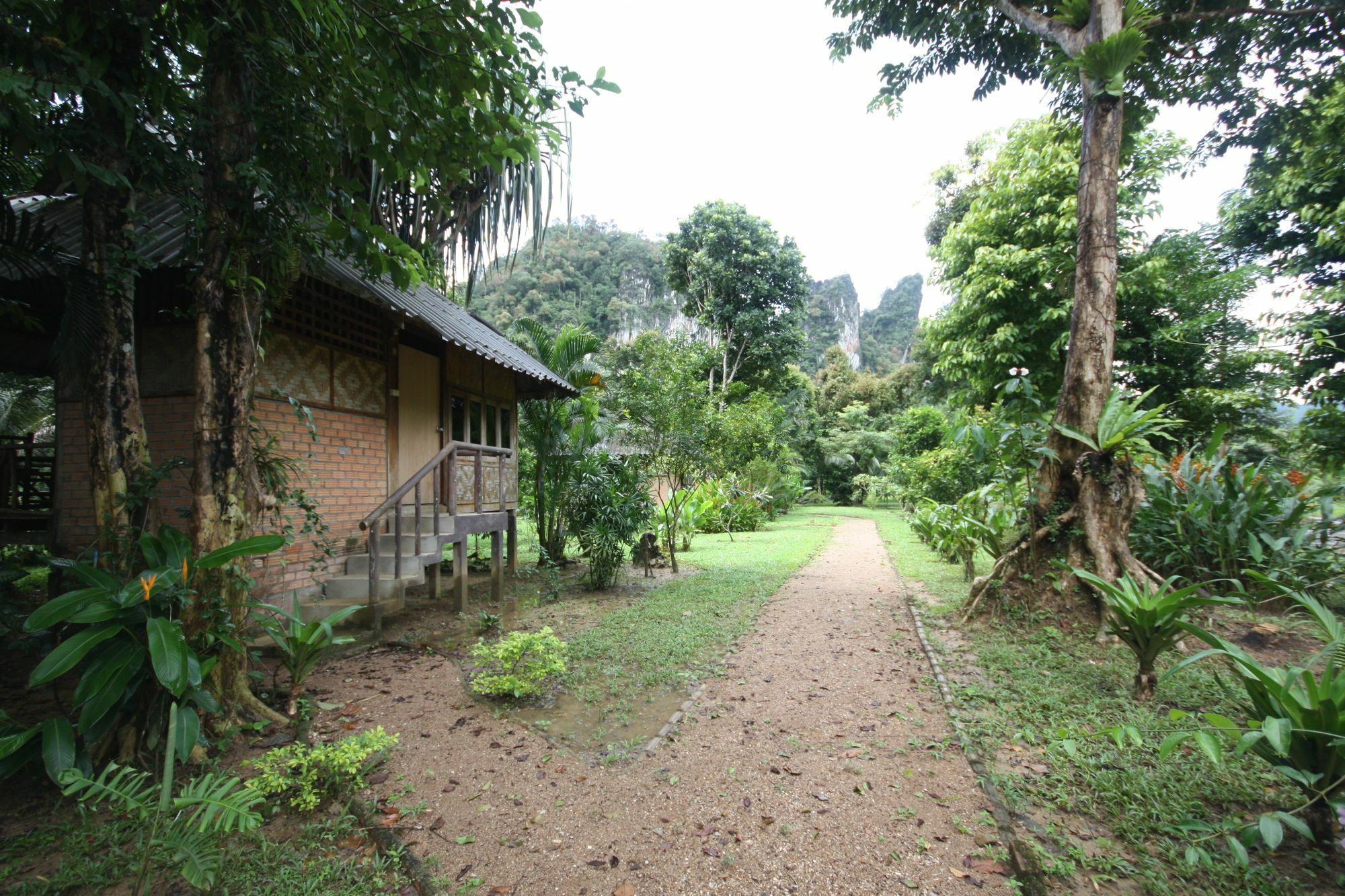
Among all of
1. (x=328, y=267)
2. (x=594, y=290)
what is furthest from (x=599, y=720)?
(x=594, y=290)

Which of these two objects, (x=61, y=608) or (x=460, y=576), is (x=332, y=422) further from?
(x=61, y=608)

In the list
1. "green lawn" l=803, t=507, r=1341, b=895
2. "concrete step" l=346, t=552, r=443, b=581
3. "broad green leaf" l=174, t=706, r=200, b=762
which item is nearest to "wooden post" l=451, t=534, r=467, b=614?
"concrete step" l=346, t=552, r=443, b=581

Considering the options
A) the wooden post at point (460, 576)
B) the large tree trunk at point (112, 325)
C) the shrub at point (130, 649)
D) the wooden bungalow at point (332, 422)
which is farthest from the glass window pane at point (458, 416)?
the shrub at point (130, 649)

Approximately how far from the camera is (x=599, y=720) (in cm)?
385

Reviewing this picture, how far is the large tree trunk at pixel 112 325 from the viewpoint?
312 cm

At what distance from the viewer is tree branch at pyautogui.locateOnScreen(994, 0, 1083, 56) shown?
5.89 m

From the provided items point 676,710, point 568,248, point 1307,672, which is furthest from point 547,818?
point 568,248

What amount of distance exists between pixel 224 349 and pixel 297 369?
267 centimetres

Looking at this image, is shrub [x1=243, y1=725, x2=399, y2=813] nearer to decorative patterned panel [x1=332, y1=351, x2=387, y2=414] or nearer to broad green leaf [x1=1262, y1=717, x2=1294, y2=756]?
broad green leaf [x1=1262, y1=717, x2=1294, y2=756]

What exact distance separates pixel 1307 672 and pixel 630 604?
6.00 m

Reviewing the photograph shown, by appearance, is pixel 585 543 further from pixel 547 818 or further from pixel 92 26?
pixel 92 26

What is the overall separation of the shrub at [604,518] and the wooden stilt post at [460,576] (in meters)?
1.65

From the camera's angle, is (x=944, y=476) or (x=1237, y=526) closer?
(x=1237, y=526)

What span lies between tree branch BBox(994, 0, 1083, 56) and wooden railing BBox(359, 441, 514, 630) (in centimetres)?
762
